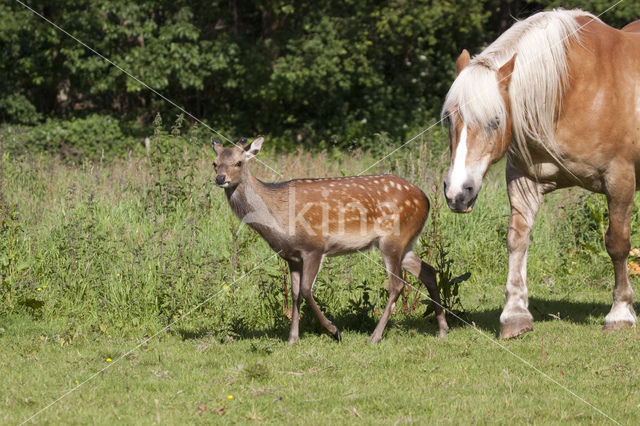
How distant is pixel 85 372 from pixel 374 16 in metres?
17.6

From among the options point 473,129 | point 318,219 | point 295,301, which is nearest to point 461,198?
point 473,129

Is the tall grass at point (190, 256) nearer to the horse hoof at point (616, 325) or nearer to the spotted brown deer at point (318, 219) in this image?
the spotted brown deer at point (318, 219)

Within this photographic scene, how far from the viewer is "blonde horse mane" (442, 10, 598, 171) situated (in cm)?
603

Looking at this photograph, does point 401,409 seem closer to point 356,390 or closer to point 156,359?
point 356,390

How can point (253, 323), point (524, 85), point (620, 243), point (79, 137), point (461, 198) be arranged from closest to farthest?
point (461, 198) → point (524, 85) → point (620, 243) → point (253, 323) → point (79, 137)

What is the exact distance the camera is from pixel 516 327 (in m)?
6.74

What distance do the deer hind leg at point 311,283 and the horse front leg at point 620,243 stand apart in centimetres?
231

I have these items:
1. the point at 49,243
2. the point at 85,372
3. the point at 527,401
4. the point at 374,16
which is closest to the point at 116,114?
the point at 374,16

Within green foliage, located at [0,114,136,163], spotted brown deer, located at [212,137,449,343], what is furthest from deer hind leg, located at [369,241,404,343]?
green foliage, located at [0,114,136,163]

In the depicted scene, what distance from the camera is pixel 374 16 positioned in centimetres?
2205

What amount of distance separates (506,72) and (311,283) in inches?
89.2

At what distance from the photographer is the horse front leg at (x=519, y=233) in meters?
6.85

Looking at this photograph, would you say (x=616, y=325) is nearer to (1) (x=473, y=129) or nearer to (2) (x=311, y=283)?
(1) (x=473, y=129)

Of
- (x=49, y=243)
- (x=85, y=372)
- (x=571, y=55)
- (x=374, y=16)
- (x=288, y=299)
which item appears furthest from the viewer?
(x=374, y=16)
